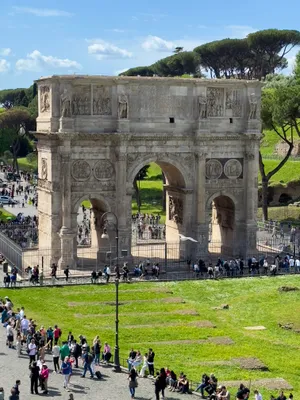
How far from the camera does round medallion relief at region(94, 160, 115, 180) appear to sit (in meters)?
54.5

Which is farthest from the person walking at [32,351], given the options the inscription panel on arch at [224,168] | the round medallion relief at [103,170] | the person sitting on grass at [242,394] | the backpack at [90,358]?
the inscription panel on arch at [224,168]

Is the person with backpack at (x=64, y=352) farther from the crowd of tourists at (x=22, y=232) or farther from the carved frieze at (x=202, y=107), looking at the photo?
the crowd of tourists at (x=22, y=232)

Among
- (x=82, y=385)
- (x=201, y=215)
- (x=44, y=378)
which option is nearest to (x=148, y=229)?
(x=201, y=215)

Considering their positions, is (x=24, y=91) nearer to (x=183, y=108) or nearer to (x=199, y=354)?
(x=183, y=108)

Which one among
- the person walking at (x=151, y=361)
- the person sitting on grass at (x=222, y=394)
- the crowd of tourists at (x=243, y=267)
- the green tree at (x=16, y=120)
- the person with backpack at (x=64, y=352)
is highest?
the green tree at (x=16, y=120)

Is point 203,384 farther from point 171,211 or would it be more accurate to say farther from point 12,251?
point 171,211

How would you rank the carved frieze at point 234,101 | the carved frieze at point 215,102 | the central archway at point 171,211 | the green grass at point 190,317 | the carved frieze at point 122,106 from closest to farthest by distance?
the green grass at point 190,317
the carved frieze at point 122,106
the central archway at point 171,211
the carved frieze at point 215,102
the carved frieze at point 234,101

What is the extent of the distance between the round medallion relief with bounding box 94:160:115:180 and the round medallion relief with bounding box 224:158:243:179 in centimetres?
860

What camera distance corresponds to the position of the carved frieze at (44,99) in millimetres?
54050

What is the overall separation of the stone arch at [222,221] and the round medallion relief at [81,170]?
9.14m

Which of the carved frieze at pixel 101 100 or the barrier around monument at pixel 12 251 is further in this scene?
the carved frieze at pixel 101 100

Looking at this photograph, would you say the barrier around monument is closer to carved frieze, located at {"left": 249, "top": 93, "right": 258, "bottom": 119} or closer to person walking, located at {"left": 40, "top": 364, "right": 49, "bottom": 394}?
carved frieze, located at {"left": 249, "top": 93, "right": 258, "bottom": 119}

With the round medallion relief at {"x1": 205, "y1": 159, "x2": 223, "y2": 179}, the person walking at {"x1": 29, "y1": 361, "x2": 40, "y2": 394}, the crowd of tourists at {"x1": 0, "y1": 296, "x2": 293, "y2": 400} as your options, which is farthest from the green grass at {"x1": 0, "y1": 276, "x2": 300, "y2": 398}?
the round medallion relief at {"x1": 205, "y1": 159, "x2": 223, "y2": 179}

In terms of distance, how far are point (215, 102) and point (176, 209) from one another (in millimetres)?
8373
